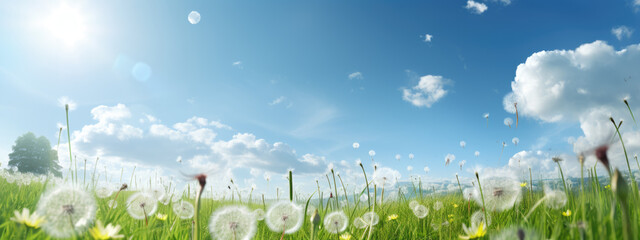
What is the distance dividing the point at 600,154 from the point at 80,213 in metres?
2.51

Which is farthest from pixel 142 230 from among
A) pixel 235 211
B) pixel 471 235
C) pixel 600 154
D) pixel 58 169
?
pixel 58 169

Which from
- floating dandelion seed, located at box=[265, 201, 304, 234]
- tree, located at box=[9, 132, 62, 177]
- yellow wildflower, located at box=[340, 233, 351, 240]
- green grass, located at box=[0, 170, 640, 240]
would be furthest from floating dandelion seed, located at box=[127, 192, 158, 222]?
tree, located at box=[9, 132, 62, 177]

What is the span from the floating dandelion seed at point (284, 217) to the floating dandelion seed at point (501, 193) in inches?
55.2

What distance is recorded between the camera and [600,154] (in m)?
1.19

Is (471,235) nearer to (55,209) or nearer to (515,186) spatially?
(515,186)

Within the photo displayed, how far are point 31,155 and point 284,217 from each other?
53.9 m

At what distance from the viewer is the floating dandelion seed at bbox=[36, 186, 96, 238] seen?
76.9 inches

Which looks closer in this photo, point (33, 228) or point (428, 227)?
point (33, 228)

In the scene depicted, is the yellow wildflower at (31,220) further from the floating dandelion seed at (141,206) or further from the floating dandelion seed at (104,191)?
the floating dandelion seed at (104,191)

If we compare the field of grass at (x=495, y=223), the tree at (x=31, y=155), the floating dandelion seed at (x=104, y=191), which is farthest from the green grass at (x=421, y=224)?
the tree at (x=31, y=155)

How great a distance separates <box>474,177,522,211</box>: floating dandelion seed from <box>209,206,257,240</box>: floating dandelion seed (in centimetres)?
173

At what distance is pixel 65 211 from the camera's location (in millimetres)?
2018

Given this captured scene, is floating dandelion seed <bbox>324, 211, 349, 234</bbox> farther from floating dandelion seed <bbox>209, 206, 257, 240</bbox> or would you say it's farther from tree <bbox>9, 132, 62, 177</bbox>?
tree <bbox>9, 132, 62, 177</bbox>

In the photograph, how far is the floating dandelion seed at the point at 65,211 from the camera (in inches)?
76.9
